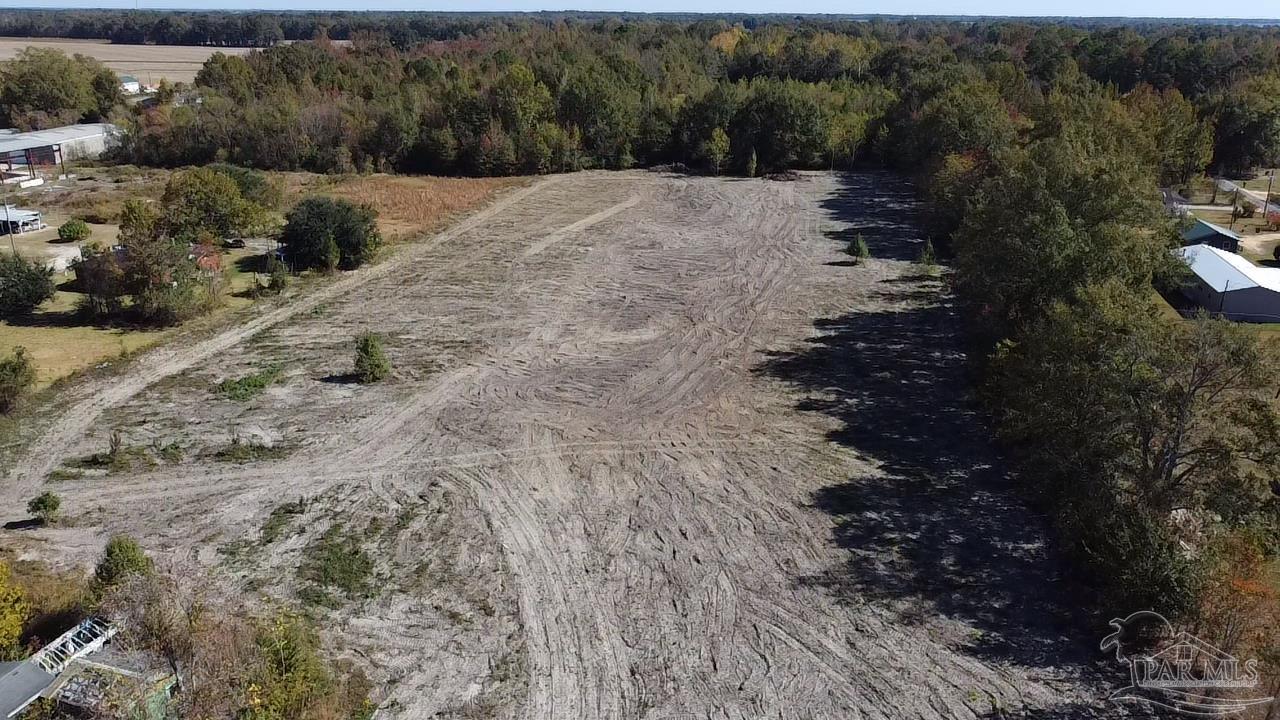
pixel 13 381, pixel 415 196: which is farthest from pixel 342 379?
pixel 415 196

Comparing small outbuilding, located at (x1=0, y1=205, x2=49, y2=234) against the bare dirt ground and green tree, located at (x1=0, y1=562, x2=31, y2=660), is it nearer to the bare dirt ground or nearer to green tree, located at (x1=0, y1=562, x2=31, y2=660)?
the bare dirt ground

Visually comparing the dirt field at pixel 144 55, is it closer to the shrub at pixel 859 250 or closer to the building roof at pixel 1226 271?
the shrub at pixel 859 250

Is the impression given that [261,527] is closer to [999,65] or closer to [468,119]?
[468,119]

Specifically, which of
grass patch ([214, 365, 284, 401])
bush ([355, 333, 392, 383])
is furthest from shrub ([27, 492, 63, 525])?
bush ([355, 333, 392, 383])

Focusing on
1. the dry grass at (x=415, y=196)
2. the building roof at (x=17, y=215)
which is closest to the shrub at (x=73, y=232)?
the building roof at (x=17, y=215)

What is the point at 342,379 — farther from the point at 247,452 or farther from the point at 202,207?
the point at 202,207
